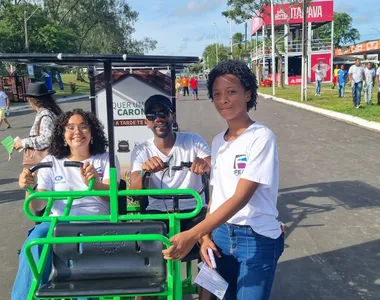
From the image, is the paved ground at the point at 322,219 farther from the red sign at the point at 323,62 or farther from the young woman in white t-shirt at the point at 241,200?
the red sign at the point at 323,62

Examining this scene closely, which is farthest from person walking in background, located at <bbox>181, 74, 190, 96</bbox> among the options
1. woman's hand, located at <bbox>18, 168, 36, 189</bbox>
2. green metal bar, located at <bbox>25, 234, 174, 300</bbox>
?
green metal bar, located at <bbox>25, 234, 174, 300</bbox>

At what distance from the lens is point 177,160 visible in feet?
11.8

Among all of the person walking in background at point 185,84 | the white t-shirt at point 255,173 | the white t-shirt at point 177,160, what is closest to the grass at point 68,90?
the person walking in background at point 185,84

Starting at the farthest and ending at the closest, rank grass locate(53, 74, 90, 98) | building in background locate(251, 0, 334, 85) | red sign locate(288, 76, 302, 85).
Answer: red sign locate(288, 76, 302, 85) < building in background locate(251, 0, 334, 85) < grass locate(53, 74, 90, 98)

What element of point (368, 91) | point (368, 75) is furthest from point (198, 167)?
point (368, 91)

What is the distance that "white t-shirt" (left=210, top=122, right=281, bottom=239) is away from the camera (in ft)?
7.21

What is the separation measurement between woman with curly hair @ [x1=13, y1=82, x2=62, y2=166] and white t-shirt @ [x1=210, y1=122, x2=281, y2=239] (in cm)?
251

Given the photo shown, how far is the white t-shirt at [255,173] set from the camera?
2.20m

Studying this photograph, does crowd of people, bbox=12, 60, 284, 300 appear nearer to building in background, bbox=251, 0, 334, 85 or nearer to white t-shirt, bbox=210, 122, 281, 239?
white t-shirt, bbox=210, 122, 281, 239

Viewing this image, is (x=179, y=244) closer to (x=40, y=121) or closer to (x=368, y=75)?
(x=40, y=121)

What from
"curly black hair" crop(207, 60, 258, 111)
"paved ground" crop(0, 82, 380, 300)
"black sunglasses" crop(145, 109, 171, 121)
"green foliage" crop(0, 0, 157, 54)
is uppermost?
"green foliage" crop(0, 0, 157, 54)

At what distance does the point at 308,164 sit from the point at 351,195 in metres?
2.14

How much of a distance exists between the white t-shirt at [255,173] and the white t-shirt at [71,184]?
3.84ft

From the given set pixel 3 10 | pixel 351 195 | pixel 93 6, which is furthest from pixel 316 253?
pixel 93 6
